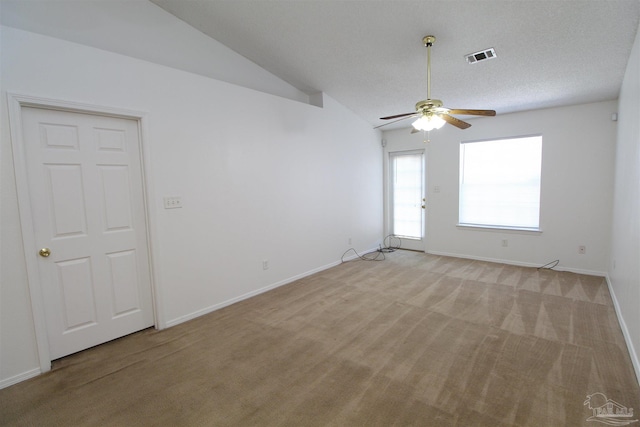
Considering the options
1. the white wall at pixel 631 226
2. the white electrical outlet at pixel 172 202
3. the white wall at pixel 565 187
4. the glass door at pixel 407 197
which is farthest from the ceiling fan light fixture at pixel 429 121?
the glass door at pixel 407 197

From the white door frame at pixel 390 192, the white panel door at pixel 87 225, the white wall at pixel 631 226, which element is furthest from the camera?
the white door frame at pixel 390 192

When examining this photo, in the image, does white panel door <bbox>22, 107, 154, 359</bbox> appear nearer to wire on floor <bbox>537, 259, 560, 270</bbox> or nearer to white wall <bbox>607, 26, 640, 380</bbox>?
white wall <bbox>607, 26, 640, 380</bbox>

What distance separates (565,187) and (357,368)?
14.2 ft

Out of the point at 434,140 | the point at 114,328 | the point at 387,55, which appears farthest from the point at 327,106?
the point at 114,328

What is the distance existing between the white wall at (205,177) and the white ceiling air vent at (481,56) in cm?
223

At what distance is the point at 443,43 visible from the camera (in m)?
3.14

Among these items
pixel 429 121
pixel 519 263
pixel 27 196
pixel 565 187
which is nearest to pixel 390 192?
pixel 519 263

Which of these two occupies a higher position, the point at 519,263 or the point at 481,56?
the point at 481,56

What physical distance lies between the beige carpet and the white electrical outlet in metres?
1.25

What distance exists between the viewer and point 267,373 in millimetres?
2266

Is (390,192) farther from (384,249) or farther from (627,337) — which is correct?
(627,337)

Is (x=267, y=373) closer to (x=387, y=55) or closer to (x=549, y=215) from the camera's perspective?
(x=387, y=55)

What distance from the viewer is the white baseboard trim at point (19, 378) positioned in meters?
2.16

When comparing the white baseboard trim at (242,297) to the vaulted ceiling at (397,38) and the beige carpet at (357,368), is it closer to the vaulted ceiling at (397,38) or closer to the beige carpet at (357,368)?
the beige carpet at (357,368)
